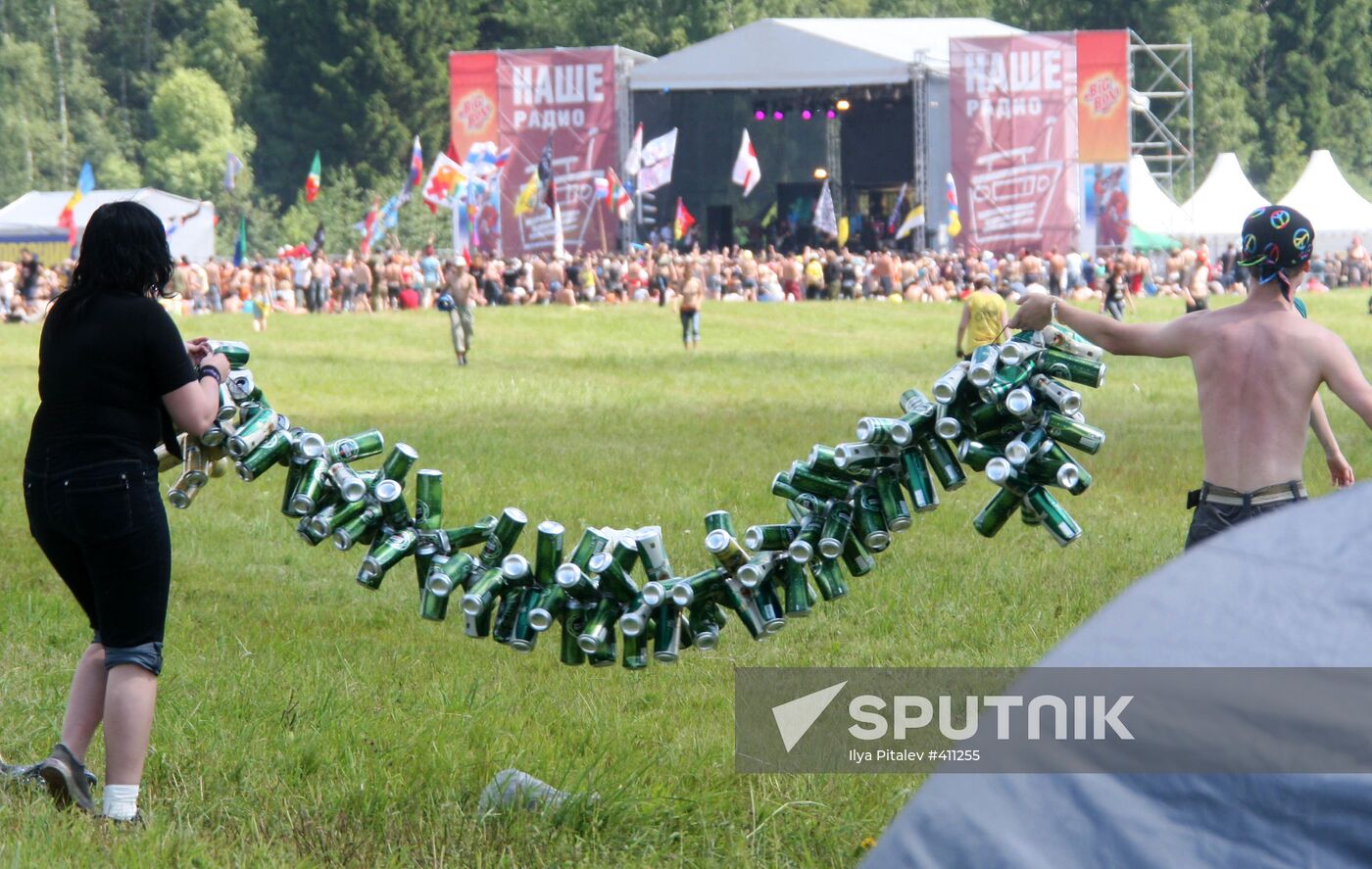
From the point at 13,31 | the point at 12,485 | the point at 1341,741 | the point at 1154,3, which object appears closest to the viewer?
the point at 1341,741

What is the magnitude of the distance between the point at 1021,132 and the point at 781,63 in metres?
6.69

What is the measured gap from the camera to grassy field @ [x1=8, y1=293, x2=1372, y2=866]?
496 cm

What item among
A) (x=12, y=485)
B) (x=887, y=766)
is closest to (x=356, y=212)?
(x=12, y=485)

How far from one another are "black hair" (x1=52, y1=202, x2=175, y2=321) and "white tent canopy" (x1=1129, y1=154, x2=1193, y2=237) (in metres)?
46.7

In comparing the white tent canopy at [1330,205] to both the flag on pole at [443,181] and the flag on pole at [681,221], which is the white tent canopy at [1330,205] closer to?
the flag on pole at [681,221]

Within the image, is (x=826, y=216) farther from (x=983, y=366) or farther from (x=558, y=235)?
(x=983, y=366)

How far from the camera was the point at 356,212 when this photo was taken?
2739 inches

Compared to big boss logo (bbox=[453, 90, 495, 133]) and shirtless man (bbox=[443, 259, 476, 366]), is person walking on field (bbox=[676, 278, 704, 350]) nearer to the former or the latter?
shirtless man (bbox=[443, 259, 476, 366])

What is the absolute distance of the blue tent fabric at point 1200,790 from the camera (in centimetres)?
207

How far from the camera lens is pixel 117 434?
4562 millimetres

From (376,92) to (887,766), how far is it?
70759 millimetres

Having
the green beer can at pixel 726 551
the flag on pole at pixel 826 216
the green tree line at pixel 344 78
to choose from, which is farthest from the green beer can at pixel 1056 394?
the green tree line at pixel 344 78

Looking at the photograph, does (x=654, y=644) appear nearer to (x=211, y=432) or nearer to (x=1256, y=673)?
(x=211, y=432)

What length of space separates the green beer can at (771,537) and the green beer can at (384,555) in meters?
0.98
